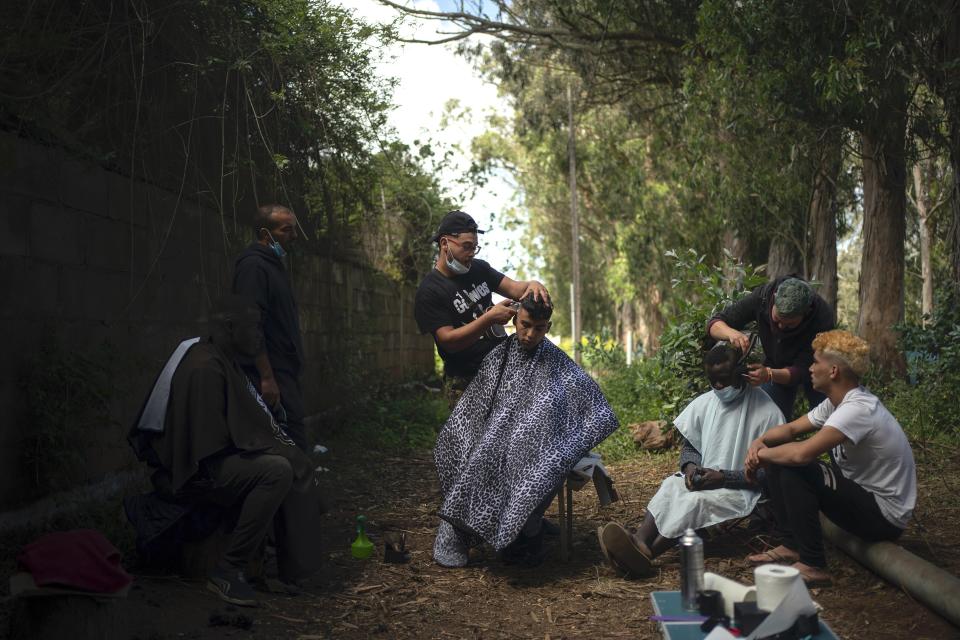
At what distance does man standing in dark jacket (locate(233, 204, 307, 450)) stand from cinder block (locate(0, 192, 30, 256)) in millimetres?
1272

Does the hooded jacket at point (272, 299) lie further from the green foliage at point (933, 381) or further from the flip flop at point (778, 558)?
the green foliage at point (933, 381)

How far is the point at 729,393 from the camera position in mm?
5484

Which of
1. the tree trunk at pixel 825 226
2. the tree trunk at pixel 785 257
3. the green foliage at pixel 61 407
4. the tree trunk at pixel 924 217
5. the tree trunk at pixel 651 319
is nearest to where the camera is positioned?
the green foliage at pixel 61 407

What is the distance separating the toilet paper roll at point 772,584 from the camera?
10.2 ft

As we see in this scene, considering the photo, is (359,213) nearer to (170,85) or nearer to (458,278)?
(170,85)

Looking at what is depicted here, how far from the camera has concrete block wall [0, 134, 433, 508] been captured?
16.4 feet

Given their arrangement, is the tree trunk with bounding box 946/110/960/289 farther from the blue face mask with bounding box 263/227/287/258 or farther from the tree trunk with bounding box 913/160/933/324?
the tree trunk with bounding box 913/160/933/324

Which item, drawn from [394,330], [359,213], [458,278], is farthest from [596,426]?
[394,330]

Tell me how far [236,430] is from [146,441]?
0.45 m

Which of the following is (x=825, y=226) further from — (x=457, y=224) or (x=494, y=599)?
(x=494, y=599)

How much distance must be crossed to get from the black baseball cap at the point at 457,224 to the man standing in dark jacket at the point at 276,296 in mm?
1053

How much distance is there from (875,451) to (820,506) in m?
0.48

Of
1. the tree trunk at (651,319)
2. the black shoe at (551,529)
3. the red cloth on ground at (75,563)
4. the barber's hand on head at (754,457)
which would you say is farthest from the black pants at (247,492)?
the tree trunk at (651,319)

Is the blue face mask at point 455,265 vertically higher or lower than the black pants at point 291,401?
higher
